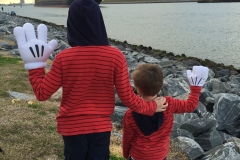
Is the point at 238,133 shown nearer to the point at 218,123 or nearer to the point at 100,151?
the point at 218,123

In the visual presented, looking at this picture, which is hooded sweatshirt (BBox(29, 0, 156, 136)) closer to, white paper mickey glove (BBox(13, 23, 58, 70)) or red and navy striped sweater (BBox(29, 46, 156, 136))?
red and navy striped sweater (BBox(29, 46, 156, 136))

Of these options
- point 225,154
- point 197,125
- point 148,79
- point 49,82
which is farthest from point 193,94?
point 197,125

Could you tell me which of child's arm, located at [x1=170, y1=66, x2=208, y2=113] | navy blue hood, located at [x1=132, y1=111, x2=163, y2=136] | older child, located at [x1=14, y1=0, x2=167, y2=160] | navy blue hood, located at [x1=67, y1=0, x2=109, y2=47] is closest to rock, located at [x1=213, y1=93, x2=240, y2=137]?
child's arm, located at [x1=170, y1=66, x2=208, y2=113]

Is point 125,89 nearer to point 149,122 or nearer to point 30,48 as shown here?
point 149,122

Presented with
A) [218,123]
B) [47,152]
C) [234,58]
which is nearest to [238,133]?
[218,123]

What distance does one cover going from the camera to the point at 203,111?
239 inches

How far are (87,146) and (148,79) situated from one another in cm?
64

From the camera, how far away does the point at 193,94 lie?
2.68 metres

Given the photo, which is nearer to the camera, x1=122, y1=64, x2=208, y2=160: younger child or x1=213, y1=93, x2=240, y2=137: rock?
x1=122, y1=64, x2=208, y2=160: younger child

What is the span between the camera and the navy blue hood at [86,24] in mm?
2336

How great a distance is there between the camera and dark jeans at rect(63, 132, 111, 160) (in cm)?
242

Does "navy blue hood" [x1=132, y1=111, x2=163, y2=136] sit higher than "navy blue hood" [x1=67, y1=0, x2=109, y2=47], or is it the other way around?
"navy blue hood" [x1=67, y1=0, x2=109, y2=47]

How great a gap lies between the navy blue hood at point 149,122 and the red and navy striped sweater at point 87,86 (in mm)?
112

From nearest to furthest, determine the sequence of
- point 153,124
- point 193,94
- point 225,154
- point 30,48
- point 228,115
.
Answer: point 30,48, point 153,124, point 193,94, point 225,154, point 228,115
